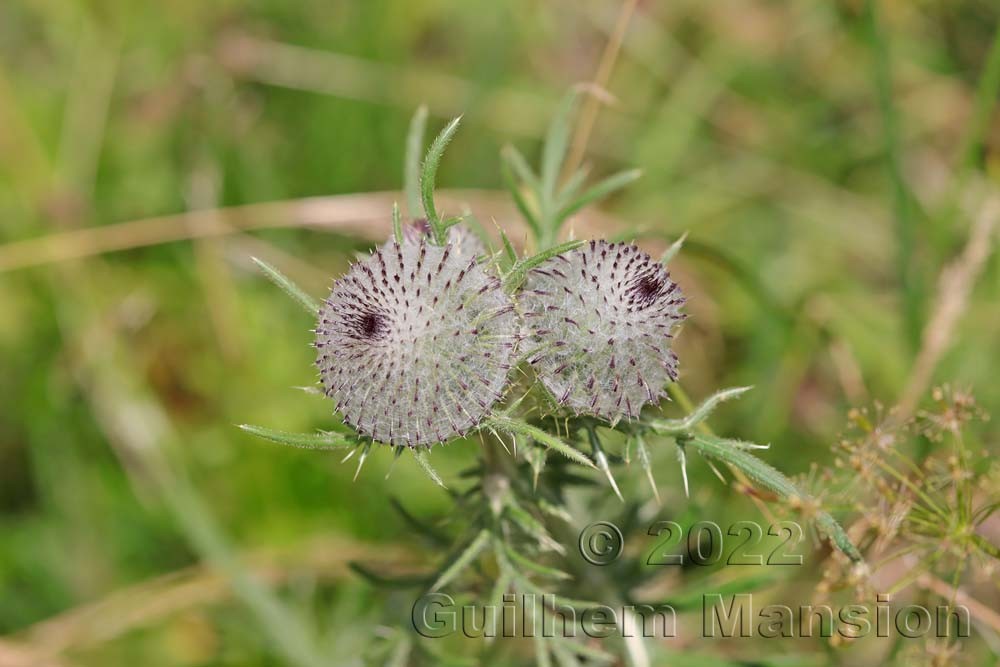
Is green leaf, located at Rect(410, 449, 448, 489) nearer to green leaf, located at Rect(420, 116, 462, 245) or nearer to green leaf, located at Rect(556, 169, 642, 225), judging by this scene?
green leaf, located at Rect(420, 116, 462, 245)

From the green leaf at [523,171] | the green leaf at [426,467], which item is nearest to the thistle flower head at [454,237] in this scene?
the green leaf at [523,171]

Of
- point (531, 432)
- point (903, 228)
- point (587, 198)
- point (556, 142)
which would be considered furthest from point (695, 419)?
point (903, 228)

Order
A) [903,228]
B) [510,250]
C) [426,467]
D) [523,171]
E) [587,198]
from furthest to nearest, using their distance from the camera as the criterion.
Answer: [903,228] < [523,171] < [587,198] < [510,250] < [426,467]

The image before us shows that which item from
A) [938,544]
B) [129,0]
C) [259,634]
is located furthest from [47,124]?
[938,544]

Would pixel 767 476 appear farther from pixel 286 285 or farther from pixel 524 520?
pixel 286 285

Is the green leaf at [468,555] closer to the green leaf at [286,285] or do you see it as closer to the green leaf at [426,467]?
the green leaf at [426,467]

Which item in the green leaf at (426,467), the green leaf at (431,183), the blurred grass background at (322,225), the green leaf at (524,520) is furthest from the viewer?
the blurred grass background at (322,225)

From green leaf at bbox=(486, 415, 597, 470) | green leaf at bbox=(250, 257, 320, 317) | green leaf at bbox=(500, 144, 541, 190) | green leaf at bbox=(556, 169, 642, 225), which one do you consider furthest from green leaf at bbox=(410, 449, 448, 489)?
green leaf at bbox=(500, 144, 541, 190)
